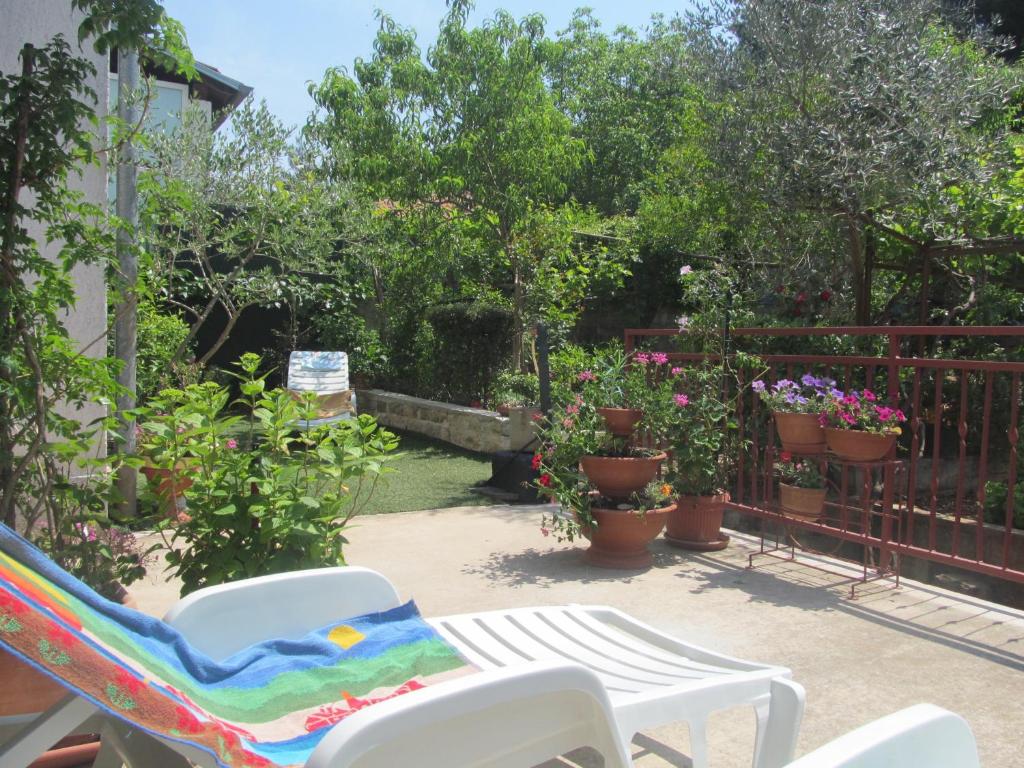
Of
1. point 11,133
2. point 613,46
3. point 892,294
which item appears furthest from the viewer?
point 613,46

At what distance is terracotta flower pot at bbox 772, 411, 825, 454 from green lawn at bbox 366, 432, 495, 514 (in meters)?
2.29

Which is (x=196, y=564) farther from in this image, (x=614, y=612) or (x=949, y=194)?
(x=949, y=194)

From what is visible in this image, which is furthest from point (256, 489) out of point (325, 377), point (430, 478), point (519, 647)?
point (325, 377)

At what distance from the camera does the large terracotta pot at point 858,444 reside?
387 centimetres

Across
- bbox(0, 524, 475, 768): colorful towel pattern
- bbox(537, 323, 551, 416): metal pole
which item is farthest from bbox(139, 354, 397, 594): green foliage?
bbox(537, 323, 551, 416): metal pole

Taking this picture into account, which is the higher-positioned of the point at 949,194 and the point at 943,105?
the point at 943,105

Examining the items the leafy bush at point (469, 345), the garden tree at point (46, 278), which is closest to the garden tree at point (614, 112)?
the leafy bush at point (469, 345)

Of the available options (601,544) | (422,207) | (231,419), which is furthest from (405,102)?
(231,419)

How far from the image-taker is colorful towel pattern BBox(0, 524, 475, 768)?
1.33 m

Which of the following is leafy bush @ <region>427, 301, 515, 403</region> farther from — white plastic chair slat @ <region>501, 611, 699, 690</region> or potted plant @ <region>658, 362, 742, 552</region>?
white plastic chair slat @ <region>501, 611, 699, 690</region>

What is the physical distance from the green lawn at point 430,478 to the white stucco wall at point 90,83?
1.83m

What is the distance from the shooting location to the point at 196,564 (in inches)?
111

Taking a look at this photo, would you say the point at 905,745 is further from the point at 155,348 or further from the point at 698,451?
the point at 155,348

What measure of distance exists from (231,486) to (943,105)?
5249 mm
